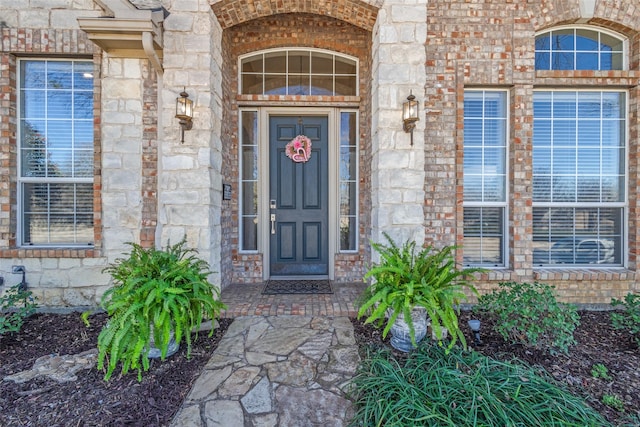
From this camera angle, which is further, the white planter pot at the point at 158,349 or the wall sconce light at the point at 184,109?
the wall sconce light at the point at 184,109

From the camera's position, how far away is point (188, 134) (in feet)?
10.4

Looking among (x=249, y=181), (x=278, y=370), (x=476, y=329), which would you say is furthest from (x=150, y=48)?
(x=476, y=329)

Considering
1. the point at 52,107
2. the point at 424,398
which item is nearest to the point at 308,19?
the point at 52,107

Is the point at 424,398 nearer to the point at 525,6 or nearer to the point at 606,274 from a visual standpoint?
the point at 606,274

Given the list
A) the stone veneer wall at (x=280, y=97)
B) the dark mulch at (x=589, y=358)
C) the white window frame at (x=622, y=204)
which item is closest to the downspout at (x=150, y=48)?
the stone veneer wall at (x=280, y=97)

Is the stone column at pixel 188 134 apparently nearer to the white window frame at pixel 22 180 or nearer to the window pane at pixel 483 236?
the white window frame at pixel 22 180

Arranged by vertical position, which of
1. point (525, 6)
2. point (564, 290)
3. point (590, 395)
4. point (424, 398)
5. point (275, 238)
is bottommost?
point (590, 395)

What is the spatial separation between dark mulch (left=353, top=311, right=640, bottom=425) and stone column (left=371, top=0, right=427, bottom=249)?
1.04 metres

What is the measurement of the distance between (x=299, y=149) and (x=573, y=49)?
11.3 feet

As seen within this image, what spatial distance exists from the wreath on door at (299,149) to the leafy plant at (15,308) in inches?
123

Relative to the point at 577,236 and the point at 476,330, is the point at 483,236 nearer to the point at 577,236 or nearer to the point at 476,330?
the point at 577,236

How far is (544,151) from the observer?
3766mm

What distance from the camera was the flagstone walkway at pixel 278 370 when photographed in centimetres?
191

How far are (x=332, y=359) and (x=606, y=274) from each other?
337 centimetres
